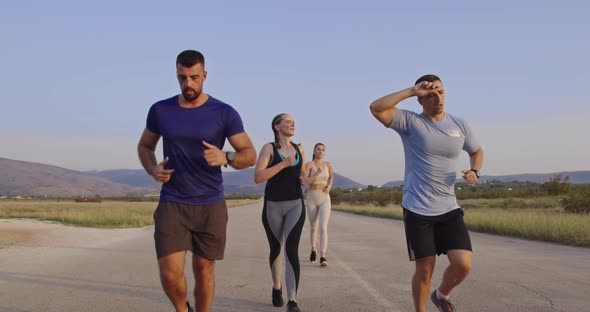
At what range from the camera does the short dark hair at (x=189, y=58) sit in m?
4.48

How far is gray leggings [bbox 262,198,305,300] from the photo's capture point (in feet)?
21.0

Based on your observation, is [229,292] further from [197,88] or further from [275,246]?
[197,88]

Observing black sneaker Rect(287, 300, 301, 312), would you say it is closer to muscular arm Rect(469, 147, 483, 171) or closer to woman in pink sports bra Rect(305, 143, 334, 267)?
muscular arm Rect(469, 147, 483, 171)

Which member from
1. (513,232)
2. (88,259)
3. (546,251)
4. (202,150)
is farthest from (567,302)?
(513,232)

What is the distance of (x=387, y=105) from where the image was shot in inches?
197

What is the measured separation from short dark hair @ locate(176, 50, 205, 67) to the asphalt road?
9.23 feet

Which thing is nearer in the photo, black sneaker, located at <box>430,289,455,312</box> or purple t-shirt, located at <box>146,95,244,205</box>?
purple t-shirt, located at <box>146,95,244,205</box>

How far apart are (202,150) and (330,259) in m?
6.98

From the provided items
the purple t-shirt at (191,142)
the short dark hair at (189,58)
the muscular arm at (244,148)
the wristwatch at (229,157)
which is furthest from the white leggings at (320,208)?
the short dark hair at (189,58)

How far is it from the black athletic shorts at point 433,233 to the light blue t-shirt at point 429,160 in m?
0.06

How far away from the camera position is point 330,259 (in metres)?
11.1

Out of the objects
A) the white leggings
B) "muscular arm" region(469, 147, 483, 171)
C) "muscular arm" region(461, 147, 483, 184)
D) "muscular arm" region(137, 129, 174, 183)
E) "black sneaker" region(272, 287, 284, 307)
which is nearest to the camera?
"muscular arm" region(137, 129, 174, 183)

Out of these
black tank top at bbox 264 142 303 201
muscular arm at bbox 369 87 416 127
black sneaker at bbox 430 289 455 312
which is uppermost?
muscular arm at bbox 369 87 416 127

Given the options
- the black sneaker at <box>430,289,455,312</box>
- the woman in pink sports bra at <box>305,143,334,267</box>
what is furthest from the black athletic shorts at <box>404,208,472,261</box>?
the woman in pink sports bra at <box>305,143,334,267</box>
